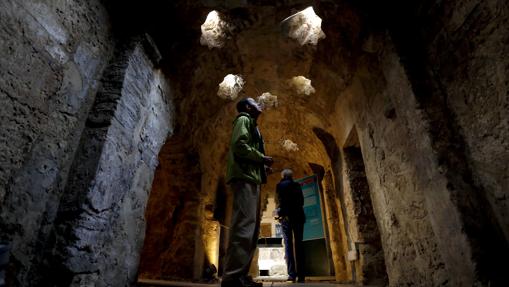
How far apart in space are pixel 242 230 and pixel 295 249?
214cm

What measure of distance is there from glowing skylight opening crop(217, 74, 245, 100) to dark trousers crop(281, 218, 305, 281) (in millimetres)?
2326

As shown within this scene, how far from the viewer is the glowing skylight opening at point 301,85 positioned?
450cm

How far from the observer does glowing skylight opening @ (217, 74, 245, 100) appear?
454cm

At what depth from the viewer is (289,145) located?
671cm

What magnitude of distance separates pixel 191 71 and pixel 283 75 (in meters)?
1.56

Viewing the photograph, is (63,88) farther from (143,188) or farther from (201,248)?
(201,248)

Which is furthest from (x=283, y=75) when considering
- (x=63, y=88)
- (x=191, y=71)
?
(x=63, y=88)

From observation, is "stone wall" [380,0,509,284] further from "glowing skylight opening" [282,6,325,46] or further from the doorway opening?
the doorway opening

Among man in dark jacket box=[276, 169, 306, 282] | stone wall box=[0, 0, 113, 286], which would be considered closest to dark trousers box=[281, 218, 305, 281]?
man in dark jacket box=[276, 169, 306, 282]

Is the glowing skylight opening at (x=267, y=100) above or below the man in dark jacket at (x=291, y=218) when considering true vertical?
above

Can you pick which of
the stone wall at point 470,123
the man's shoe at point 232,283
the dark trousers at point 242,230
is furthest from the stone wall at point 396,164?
the man's shoe at point 232,283

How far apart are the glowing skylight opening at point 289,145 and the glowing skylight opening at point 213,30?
11.5 feet

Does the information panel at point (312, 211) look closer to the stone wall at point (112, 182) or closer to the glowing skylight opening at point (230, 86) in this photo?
the glowing skylight opening at point (230, 86)

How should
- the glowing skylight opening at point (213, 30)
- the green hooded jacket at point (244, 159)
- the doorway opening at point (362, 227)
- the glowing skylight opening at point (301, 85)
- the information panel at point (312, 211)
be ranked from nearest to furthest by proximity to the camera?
the green hooded jacket at point (244, 159)
the glowing skylight opening at point (213, 30)
the doorway opening at point (362, 227)
the glowing skylight opening at point (301, 85)
the information panel at point (312, 211)
